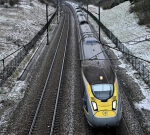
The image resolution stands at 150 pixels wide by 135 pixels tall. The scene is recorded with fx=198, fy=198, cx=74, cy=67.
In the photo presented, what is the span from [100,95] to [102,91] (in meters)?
0.35

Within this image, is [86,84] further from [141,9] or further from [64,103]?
[141,9]

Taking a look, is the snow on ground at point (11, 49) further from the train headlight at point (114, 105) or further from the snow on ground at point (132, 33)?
the snow on ground at point (132, 33)

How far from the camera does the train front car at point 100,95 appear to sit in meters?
11.6

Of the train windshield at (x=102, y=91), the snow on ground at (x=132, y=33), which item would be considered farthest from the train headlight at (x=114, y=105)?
the snow on ground at (x=132, y=33)

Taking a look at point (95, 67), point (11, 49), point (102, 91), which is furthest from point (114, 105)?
point (11, 49)

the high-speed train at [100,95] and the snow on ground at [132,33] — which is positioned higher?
the snow on ground at [132,33]

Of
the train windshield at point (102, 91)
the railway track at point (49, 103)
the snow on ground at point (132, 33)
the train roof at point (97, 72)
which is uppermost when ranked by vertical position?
the snow on ground at point (132, 33)

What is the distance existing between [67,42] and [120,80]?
1660cm

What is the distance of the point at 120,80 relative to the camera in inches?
769

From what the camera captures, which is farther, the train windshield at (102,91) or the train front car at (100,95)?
the train windshield at (102,91)

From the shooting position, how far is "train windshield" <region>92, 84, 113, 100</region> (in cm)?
1270

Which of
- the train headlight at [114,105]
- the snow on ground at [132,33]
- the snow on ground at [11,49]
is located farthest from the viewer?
the snow on ground at [132,33]

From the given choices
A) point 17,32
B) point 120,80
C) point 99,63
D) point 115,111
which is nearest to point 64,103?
point 99,63

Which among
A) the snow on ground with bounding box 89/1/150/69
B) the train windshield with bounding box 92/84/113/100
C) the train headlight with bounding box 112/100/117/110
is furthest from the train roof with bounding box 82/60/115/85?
the snow on ground with bounding box 89/1/150/69
